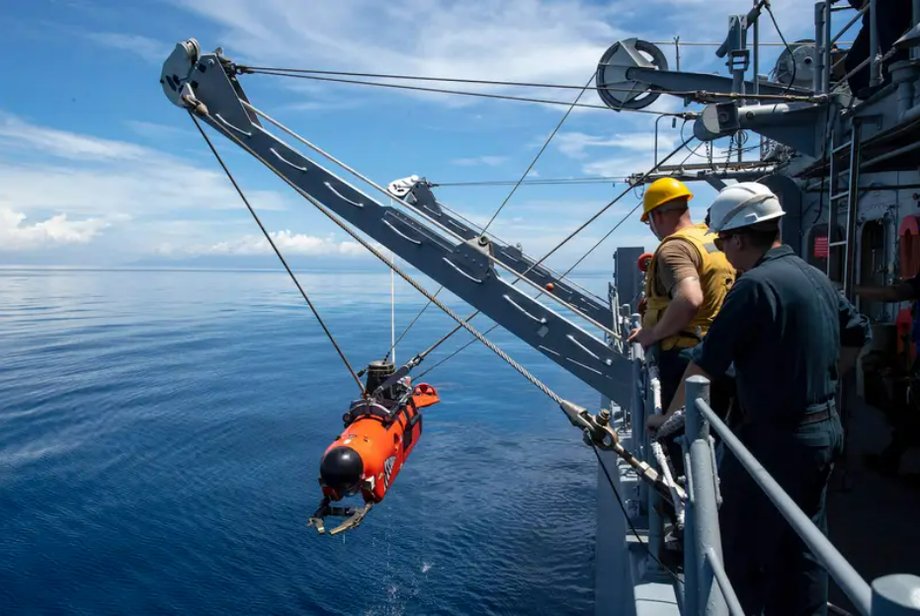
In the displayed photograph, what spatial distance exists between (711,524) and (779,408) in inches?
33.1

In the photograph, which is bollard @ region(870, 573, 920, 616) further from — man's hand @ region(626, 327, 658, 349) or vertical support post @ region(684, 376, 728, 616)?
man's hand @ region(626, 327, 658, 349)

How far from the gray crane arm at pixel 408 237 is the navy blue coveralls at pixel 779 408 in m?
3.36

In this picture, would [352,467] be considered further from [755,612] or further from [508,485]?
[508,485]

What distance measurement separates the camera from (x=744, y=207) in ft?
7.43

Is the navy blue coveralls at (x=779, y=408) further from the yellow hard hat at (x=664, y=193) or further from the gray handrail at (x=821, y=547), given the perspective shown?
the yellow hard hat at (x=664, y=193)

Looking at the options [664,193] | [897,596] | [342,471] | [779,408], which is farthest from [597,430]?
[342,471]

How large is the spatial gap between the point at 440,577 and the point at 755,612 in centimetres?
783

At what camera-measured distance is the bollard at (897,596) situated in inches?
25.1

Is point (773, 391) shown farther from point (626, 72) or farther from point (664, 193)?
point (626, 72)

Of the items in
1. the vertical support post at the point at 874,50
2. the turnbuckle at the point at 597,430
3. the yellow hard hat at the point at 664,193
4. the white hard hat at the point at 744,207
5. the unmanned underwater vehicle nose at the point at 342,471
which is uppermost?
the vertical support post at the point at 874,50

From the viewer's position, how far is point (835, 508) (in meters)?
4.44

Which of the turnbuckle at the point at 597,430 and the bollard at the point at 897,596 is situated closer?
the bollard at the point at 897,596

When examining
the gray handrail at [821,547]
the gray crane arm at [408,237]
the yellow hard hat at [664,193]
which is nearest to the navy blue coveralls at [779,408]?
the gray handrail at [821,547]

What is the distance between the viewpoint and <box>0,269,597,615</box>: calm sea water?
8.61m
